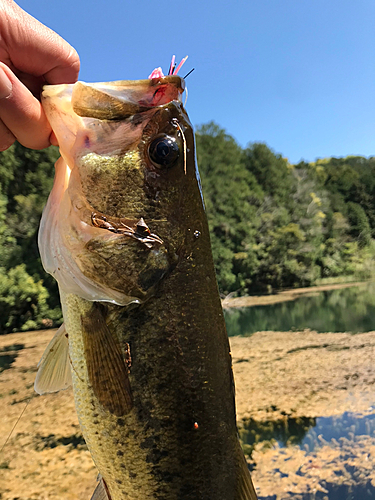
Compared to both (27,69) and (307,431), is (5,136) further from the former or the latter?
(307,431)

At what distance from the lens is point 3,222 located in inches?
781

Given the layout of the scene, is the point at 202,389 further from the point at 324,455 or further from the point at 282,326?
the point at 282,326

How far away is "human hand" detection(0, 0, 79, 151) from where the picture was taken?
128 cm

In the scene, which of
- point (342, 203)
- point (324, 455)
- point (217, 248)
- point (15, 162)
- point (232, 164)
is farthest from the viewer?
point (342, 203)

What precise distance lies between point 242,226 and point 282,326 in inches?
643

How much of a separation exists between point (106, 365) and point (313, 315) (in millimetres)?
19604

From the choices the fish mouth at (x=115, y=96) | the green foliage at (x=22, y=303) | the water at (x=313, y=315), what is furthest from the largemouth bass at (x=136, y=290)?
the green foliage at (x=22, y=303)

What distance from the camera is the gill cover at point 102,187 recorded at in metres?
1.30

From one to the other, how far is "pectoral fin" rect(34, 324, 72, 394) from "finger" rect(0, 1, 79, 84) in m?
0.98

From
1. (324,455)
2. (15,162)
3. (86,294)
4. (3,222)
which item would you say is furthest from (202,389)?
(15,162)

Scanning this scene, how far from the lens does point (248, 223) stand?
33.3m

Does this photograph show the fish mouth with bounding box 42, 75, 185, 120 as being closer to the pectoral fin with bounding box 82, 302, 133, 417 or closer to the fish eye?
the fish eye

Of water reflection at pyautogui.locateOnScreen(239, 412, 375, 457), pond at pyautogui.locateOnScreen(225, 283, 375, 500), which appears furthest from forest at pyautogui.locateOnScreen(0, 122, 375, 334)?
water reflection at pyautogui.locateOnScreen(239, 412, 375, 457)

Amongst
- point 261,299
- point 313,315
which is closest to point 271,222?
point 261,299
